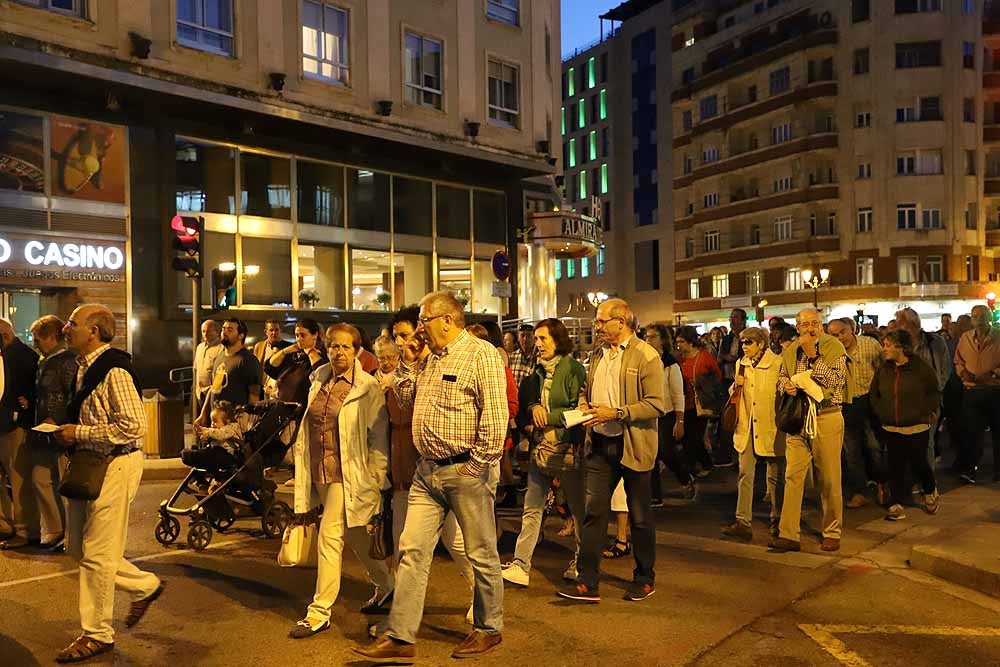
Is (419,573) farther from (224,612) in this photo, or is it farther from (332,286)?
(332,286)

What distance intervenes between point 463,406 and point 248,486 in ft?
13.3

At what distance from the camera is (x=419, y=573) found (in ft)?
16.9

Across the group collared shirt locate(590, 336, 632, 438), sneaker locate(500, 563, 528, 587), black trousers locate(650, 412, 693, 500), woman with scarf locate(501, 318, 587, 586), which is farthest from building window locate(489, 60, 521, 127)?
sneaker locate(500, 563, 528, 587)

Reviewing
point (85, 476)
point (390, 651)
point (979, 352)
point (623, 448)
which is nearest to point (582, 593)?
point (623, 448)

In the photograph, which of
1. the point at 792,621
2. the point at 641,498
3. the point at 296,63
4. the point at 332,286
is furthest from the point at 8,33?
Answer: the point at 792,621

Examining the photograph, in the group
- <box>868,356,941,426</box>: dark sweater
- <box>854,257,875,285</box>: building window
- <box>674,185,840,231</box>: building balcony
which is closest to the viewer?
<box>868,356,941,426</box>: dark sweater

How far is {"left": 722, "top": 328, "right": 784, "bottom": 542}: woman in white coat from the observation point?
825 centimetres

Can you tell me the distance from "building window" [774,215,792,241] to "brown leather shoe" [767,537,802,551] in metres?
51.8

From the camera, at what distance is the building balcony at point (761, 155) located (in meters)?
54.5

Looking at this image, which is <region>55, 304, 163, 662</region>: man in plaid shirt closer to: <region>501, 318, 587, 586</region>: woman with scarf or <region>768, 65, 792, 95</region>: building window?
<region>501, 318, 587, 586</region>: woman with scarf

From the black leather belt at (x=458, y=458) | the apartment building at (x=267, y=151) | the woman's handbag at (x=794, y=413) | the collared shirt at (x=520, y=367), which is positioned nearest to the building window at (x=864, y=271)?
the apartment building at (x=267, y=151)

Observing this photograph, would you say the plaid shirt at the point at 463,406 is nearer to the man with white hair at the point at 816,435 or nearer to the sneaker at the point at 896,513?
the man with white hair at the point at 816,435

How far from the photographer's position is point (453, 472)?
5203mm

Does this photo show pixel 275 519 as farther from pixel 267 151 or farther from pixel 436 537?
pixel 267 151
